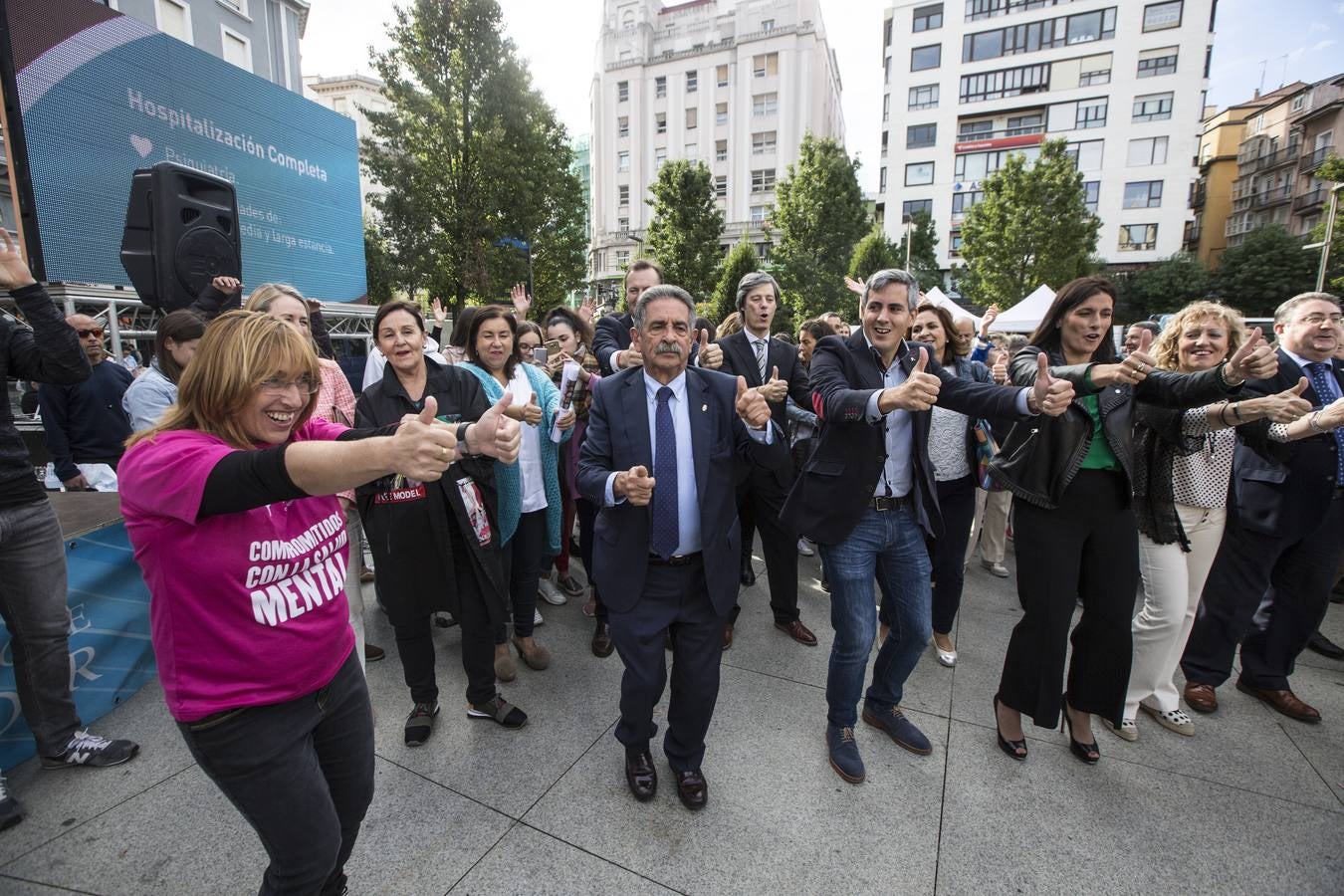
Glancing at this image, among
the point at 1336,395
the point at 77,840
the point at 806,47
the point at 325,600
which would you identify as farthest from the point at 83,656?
the point at 806,47

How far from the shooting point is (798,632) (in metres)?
4.08

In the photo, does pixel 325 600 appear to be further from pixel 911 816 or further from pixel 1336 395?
pixel 1336 395

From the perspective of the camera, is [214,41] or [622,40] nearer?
[214,41]

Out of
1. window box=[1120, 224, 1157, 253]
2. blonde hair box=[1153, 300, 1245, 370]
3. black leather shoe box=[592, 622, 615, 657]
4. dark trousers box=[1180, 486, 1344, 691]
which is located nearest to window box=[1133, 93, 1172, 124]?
window box=[1120, 224, 1157, 253]

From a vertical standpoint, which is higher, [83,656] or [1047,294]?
[1047,294]

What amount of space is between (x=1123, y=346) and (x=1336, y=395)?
2.30m

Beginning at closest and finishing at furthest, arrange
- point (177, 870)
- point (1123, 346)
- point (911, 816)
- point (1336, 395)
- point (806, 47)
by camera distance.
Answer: point (177, 870)
point (911, 816)
point (1336, 395)
point (1123, 346)
point (806, 47)

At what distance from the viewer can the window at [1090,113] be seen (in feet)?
121

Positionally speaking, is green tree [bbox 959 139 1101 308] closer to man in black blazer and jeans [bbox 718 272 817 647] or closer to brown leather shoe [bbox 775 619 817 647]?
man in black blazer and jeans [bbox 718 272 817 647]

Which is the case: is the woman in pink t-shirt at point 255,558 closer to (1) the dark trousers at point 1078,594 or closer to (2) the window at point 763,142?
(1) the dark trousers at point 1078,594

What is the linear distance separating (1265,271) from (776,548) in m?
39.9

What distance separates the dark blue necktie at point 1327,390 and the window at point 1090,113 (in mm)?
44931

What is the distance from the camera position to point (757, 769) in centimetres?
280

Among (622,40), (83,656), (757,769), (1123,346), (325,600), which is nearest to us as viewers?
(325,600)
